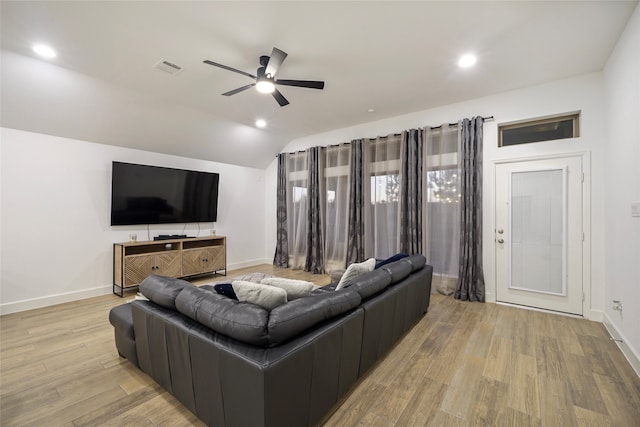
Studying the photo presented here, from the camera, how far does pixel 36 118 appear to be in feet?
11.3

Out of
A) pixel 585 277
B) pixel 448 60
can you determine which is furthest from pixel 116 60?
pixel 585 277

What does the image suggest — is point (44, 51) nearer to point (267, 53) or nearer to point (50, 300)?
point (267, 53)

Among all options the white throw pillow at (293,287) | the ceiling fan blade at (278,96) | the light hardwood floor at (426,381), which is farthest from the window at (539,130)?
the white throw pillow at (293,287)

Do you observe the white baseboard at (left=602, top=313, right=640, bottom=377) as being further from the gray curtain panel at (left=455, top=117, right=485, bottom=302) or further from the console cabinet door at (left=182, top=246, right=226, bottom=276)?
the console cabinet door at (left=182, top=246, right=226, bottom=276)

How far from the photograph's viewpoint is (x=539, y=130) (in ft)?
11.9

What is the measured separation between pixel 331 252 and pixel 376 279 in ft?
10.3

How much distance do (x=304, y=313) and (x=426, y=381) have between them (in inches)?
51.3

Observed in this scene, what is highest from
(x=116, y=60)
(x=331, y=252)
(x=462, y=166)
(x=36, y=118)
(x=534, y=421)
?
(x=116, y=60)

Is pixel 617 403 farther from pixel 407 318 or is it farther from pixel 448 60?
pixel 448 60

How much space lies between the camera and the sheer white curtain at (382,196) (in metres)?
4.59

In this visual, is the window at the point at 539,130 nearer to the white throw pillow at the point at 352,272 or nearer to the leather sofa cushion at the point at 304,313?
the white throw pillow at the point at 352,272

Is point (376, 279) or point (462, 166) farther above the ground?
point (462, 166)

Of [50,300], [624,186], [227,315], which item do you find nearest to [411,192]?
[624,186]

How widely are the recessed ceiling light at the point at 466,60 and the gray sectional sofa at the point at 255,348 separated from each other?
2504 mm
